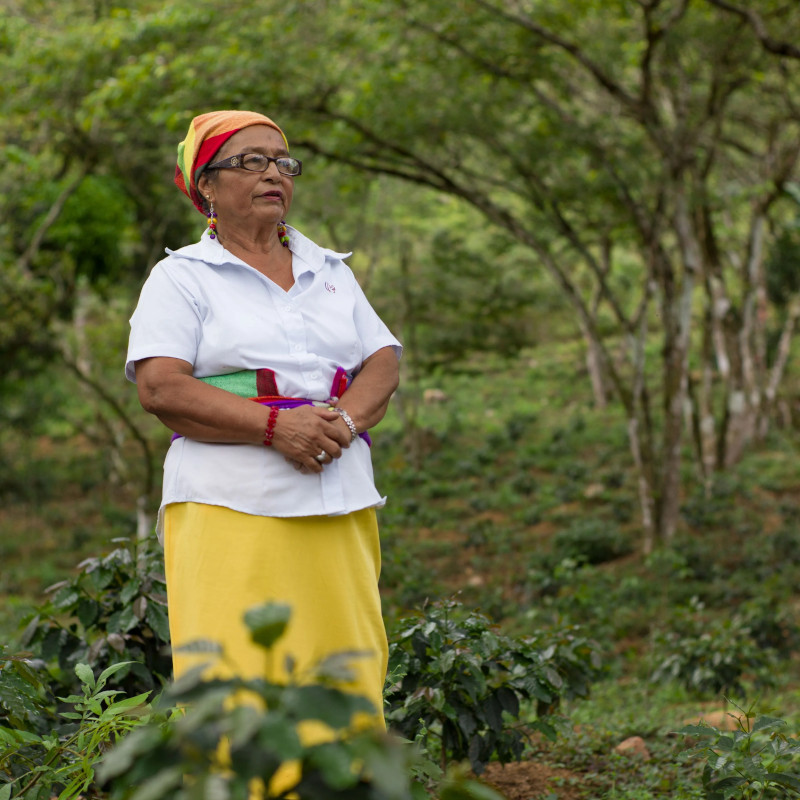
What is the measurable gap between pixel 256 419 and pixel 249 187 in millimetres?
591

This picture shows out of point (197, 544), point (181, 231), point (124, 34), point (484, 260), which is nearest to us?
point (197, 544)

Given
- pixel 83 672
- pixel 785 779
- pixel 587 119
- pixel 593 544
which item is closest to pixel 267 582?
→ pixel 83 672

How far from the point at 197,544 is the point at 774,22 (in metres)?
9.48

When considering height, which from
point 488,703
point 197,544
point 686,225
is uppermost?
point 686,225

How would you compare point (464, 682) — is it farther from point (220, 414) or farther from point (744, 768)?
point (220, 414)

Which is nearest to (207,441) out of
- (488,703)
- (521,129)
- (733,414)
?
(488,703)

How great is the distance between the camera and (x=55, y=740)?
221cm

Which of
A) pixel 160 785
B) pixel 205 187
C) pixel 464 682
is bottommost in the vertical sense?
pixel 464 682

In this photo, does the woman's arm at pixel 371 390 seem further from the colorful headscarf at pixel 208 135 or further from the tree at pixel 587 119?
the tree at pixel 587 119

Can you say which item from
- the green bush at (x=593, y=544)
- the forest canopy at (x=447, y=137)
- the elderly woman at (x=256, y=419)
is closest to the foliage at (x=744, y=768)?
the elderly woman at (x=256, y=419)

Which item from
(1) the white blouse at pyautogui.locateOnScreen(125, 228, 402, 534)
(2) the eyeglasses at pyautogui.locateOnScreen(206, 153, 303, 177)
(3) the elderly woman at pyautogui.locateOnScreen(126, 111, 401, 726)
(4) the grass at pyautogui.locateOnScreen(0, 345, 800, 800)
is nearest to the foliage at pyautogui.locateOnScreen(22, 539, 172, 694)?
(4) the grass at pyautogui.locateOnScreen(0, 345, 800, 800)

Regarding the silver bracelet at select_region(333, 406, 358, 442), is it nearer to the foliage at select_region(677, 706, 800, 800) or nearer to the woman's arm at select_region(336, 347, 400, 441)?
the woman's arm at select_region(336, 347, 400, 441)

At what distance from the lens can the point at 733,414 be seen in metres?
12.4

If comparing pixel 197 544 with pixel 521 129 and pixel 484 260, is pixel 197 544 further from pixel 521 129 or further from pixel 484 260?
pixel 484 260
